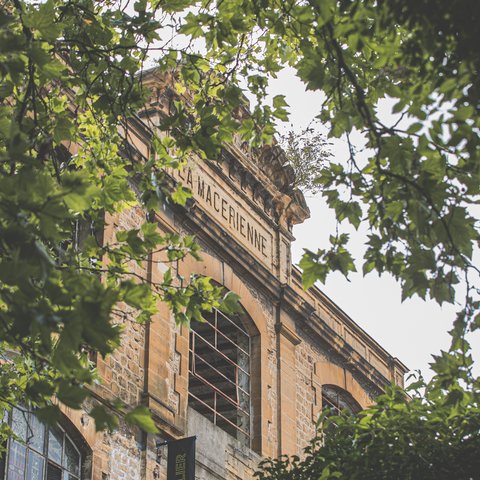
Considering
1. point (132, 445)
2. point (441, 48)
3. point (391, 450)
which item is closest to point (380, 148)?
point (441, 48)

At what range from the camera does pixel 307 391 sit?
71.5ft

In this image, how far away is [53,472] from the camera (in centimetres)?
1521

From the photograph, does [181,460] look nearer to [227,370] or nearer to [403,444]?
[403,444]

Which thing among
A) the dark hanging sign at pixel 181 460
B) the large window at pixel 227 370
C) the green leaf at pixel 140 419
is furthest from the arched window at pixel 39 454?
the green leaf at pixel 140 419

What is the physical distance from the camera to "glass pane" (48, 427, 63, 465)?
15227 millimetres

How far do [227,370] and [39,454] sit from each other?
6635 millimetres

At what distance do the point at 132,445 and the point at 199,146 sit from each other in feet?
23.0

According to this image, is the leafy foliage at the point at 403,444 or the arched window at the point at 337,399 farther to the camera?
the arched window at the point at 337,399

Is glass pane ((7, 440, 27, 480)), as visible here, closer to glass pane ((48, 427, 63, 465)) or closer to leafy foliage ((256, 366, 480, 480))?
glass pane ((48, 427, 63, 465))

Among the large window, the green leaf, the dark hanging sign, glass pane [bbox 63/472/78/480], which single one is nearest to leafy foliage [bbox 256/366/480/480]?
the dark hanging sign

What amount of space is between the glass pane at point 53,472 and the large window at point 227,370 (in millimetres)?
4314

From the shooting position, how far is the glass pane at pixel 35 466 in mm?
14766

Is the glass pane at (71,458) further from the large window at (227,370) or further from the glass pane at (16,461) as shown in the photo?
the large window at (227,370)

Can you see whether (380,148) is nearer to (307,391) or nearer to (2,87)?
(2,87)
